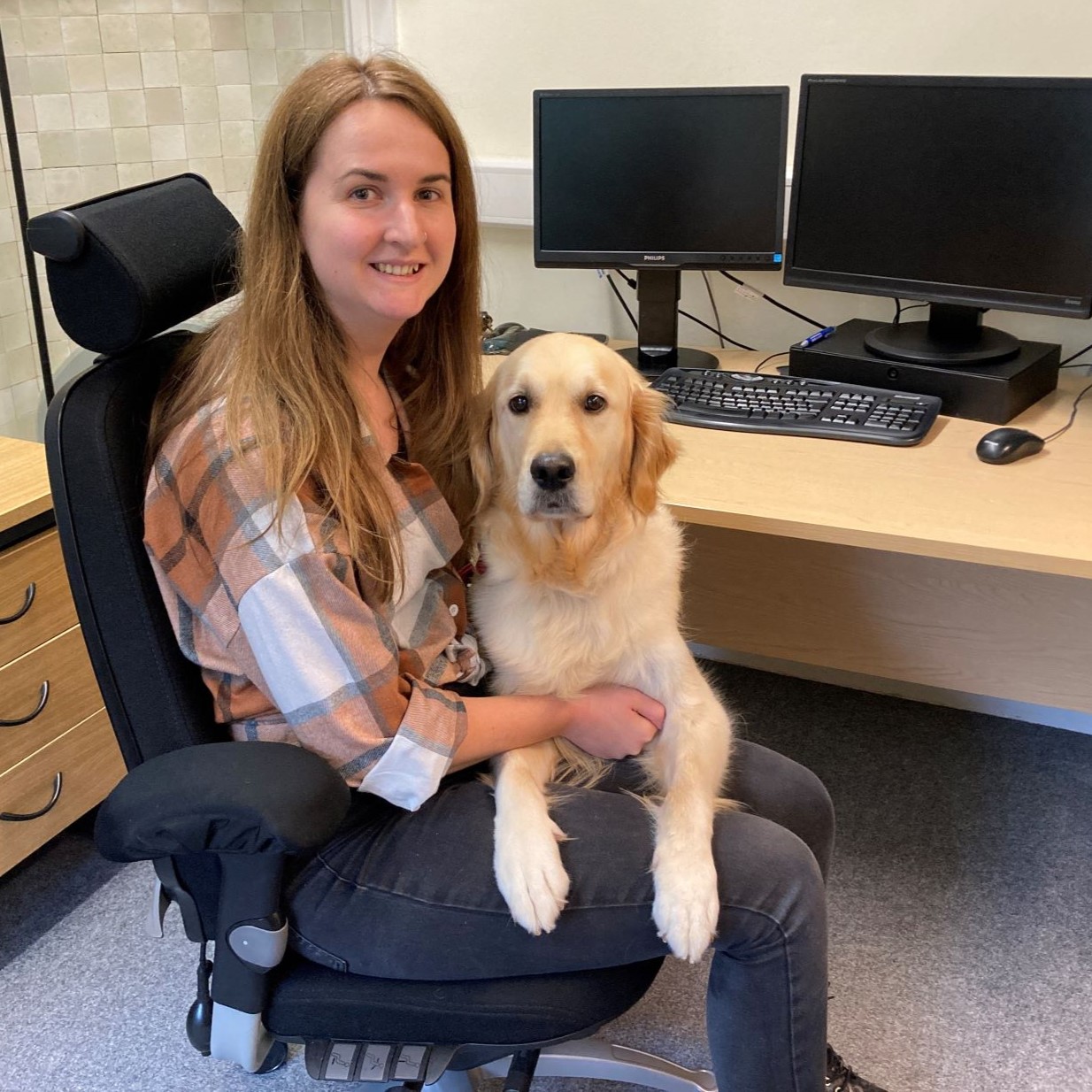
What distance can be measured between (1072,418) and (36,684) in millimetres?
1732

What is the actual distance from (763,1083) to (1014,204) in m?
1.37

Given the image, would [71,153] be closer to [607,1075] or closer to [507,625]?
[507,625]

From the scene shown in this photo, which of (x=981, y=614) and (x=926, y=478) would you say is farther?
(x=981, y=614)

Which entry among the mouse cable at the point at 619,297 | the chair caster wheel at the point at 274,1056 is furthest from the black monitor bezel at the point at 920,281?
the chair caster wheel at the point at 274,1056

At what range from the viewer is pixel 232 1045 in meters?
1.11

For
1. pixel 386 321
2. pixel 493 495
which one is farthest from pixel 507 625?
pixel 386 321

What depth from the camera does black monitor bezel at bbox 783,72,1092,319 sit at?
5.77ft

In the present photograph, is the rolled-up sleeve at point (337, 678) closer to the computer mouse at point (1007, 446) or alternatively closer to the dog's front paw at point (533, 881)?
the dog's front paw at point (533, 881)

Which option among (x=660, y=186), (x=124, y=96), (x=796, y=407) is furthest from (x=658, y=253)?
(x=124, y=96)

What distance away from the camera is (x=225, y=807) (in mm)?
Answer: 950

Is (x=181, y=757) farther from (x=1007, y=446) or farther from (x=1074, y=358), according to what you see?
(x=1074, y=358)

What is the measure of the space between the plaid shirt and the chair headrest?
0.39 ft

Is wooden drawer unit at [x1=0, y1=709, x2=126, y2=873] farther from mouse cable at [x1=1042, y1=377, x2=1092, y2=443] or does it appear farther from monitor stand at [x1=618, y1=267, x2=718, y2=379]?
mouse cable at [x1=1042, y1=377, x2=1092, y2=443]

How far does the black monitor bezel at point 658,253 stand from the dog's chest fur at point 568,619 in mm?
821
